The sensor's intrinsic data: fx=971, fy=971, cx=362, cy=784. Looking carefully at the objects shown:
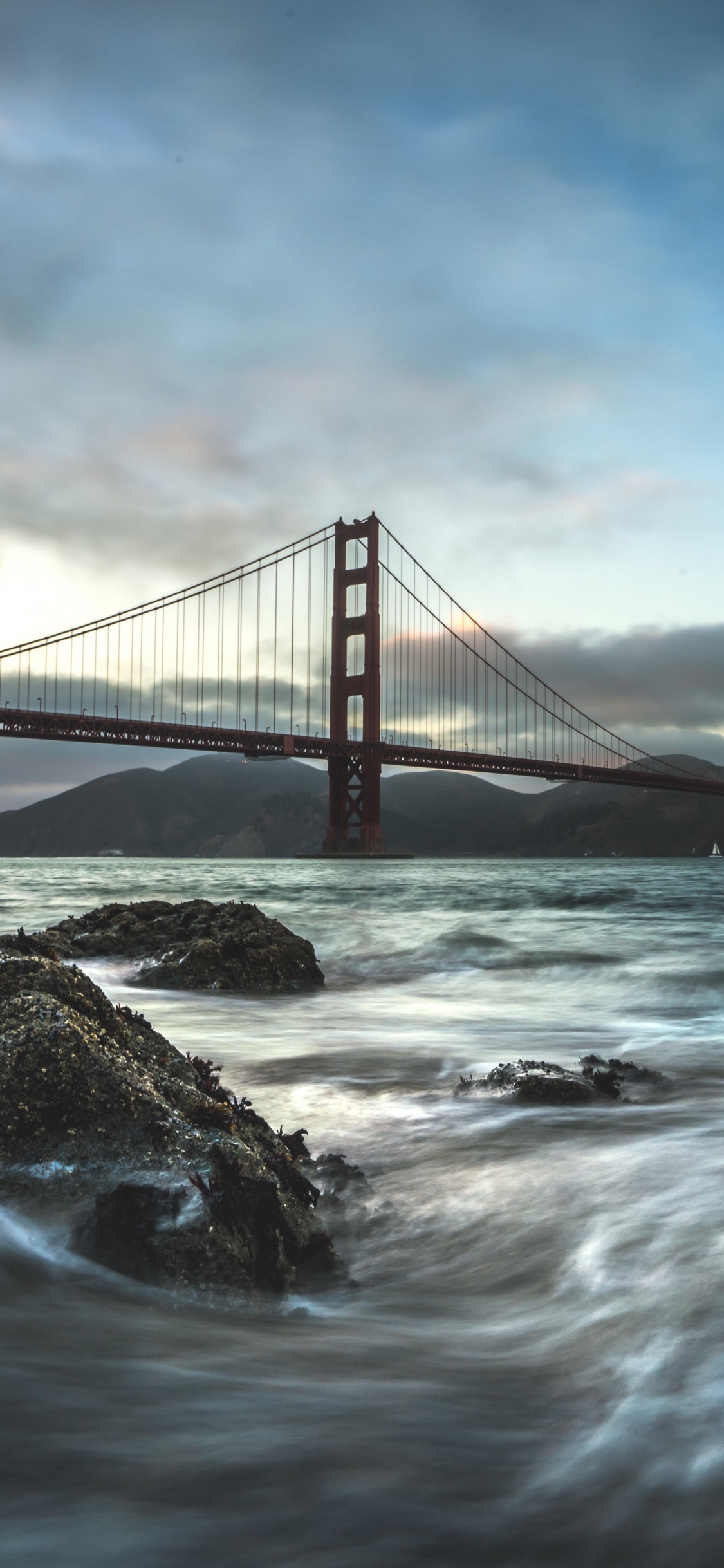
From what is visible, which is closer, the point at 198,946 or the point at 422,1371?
the point at 422,1371

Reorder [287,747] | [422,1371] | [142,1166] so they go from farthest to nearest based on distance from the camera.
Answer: [287,747] → [142,1166] → [422,1371]

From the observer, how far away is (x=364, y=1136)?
423cm

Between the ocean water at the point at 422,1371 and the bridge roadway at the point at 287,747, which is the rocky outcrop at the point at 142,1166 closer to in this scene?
the ocean water at the point at 422,1371

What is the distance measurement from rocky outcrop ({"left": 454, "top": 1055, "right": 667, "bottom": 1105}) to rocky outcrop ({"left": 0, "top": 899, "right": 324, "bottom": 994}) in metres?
3.19

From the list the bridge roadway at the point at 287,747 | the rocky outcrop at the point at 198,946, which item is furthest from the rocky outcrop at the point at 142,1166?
the bridge roadway at the point at 287,747

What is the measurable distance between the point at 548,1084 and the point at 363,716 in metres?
47.6

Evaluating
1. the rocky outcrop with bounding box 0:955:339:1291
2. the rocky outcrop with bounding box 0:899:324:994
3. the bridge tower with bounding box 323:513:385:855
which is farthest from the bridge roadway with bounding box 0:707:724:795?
the rocky outcrop with bounding box 0:955:339:1291

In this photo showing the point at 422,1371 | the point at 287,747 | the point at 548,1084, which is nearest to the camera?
the point at 422,1371

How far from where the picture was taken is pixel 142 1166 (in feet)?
8.14

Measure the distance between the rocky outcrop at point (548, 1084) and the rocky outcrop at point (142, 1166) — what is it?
1.95 metres

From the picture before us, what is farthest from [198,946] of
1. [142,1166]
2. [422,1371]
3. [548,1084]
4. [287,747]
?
[287,747]

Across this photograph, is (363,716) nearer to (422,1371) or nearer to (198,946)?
(198,946)

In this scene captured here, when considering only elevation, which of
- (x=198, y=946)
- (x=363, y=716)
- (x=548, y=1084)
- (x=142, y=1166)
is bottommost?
(x=548, y=1084)

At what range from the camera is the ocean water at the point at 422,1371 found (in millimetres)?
1603
